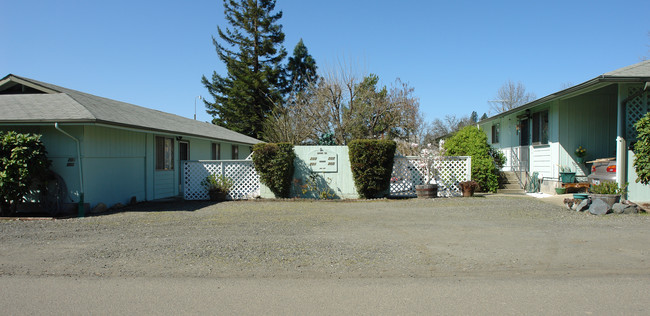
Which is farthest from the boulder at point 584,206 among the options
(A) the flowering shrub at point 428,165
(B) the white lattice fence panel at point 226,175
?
(B) the white lattice fence panel at point 226,175

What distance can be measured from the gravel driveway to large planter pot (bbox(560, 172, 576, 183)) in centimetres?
333

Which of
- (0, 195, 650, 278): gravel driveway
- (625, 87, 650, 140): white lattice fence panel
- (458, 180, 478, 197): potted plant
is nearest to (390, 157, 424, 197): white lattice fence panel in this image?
(458, 180, 478, 197): potted plant

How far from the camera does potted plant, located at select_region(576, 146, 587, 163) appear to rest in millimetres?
13637

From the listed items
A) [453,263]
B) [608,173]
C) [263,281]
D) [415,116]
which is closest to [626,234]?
[453,263]

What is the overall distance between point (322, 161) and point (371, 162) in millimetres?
1715

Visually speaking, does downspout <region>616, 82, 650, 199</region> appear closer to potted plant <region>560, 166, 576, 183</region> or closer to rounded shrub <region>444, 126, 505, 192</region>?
potted plant <region>560, 166, 576, 183</region>

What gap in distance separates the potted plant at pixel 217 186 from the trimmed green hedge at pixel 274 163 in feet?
4.26

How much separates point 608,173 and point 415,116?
16.8 metres

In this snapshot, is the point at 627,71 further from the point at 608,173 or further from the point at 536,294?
the point at 536,294

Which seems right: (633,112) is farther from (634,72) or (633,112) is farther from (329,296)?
(329,296)

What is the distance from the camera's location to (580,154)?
1370cm

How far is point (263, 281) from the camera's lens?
16.8 ft

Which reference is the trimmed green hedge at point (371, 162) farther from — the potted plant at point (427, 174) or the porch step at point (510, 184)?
the porch step at point (510, 184)

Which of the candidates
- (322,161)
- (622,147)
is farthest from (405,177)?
(622,147)
